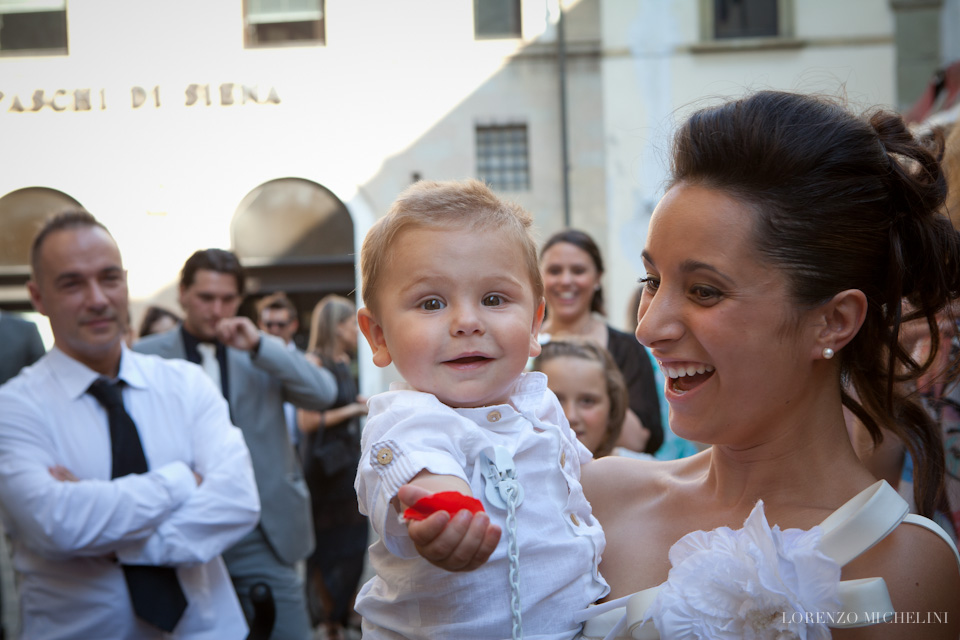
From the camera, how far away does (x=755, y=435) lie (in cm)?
170

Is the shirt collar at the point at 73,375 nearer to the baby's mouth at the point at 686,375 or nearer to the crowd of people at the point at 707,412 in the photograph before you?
the crowd of people at the point at 707,412

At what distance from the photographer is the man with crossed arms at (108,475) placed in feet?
10.2

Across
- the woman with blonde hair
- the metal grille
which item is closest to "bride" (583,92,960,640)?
the woman with blonde hair

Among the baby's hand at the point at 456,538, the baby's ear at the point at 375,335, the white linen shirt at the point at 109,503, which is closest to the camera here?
the baby's hand at the point at 456,538

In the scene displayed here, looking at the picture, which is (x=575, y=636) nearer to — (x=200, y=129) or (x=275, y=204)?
(x=200, y=129)

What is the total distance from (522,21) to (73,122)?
5.68m

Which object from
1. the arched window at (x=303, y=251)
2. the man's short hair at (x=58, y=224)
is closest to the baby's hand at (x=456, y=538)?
the man's short hair at (x=58, y=224)

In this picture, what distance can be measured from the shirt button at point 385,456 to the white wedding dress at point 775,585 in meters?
0.51

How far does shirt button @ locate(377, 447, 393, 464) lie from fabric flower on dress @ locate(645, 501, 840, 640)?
529 millimetres

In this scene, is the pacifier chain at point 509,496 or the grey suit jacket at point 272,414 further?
the grey suit jacket at point 272,414

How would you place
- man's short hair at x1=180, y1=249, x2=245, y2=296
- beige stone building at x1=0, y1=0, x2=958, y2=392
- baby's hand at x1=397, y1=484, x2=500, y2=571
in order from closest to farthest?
baby's hand at x1=397, y1=484, x2=500, y2=571, man's short hair at x1=180, y1=249, x2=245, y2=296, beige stone building at x1=0, y1=0, x2=958, y2=392

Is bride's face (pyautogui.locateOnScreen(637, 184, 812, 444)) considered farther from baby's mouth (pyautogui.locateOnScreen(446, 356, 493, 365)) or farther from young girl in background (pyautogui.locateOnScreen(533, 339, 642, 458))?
young girl in background (pyautogui.locateOnScreen(533, 339, 642, 458))

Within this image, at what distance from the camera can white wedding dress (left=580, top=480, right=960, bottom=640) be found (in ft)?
4.61

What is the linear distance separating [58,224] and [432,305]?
2.58 meters
